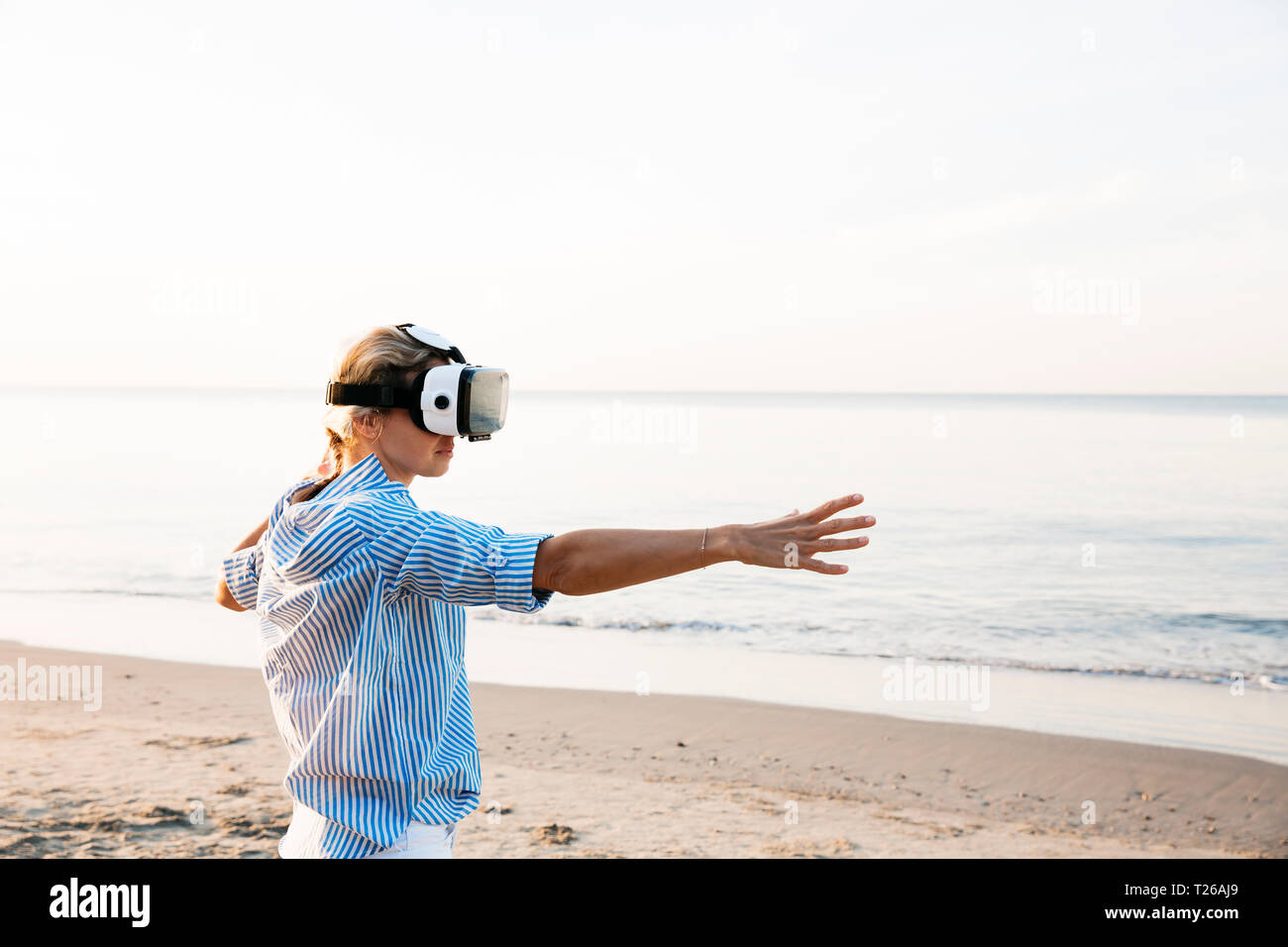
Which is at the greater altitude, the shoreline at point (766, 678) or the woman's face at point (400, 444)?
the woman's face at point (400, 444)

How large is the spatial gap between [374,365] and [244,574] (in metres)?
0.66

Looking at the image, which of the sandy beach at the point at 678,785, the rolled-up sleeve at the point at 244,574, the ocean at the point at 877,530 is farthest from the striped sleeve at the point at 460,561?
the ocean at the point at 877,530

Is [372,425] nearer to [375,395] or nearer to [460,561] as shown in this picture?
[375,395]

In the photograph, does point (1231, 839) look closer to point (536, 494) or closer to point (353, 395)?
point (353, 395)

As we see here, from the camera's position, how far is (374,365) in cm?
206

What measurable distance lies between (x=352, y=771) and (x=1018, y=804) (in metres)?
5.86

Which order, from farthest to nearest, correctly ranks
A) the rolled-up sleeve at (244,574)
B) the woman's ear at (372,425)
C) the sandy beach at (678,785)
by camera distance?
the sandy beach at (678,785) → the rolled-up sleeve at (244,574) → the woman's ear at (372,425)

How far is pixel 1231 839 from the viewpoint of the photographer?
6.17 meters

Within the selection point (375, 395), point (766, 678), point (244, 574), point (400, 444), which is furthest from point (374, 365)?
point (766, 678)

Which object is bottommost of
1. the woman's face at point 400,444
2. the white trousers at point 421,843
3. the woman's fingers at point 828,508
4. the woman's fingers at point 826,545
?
the white trousers at point 421,843

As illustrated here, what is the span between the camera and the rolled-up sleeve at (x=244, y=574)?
7.64 feet

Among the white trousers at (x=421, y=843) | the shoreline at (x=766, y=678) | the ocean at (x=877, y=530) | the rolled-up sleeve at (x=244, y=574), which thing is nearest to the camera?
the white trousers at (x=421, y=843)

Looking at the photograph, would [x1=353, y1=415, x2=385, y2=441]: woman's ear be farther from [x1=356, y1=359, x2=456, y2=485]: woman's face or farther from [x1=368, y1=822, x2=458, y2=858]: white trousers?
[x1=368, y1=822, x2=458, y2=858]: white trousers

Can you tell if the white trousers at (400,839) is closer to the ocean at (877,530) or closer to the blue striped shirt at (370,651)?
the blue striped shirt at (370,651)
